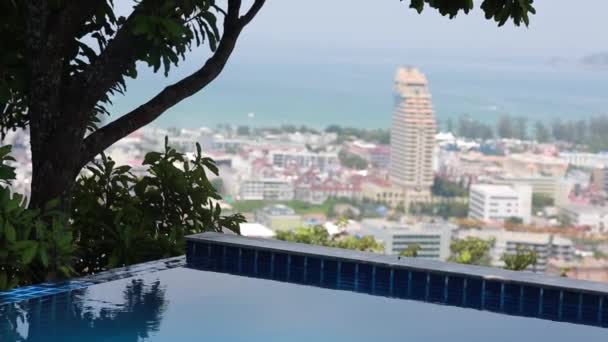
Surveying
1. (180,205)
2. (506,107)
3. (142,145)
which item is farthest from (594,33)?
(180,205)

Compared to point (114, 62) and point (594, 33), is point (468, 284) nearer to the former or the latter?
point (114, 62)

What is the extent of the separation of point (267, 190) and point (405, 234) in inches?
87.6

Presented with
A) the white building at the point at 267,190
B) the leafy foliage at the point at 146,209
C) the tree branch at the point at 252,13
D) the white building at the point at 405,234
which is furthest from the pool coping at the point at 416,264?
the white building at the point at 267,190

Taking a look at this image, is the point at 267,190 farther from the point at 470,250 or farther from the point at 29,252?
the point at 29,252

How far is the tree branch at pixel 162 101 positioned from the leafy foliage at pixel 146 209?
516 millimetres

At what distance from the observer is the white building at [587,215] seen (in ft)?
48.1

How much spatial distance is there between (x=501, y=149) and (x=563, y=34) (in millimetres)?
2005

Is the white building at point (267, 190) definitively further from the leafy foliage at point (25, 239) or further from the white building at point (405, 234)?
the leafy foliage at point (25, 239)

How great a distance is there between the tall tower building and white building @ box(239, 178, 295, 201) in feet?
5.08

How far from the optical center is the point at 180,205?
5.69 m

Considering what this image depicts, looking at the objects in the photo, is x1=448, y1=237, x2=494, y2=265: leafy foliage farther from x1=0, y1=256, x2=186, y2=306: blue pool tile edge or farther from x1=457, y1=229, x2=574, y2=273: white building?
x1=0, y1=256, x2=186, y2=306: blue pool tile edge

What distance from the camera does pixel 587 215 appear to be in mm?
14852

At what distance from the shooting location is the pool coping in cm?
432

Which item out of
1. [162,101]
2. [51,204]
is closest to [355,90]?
[162,101]
